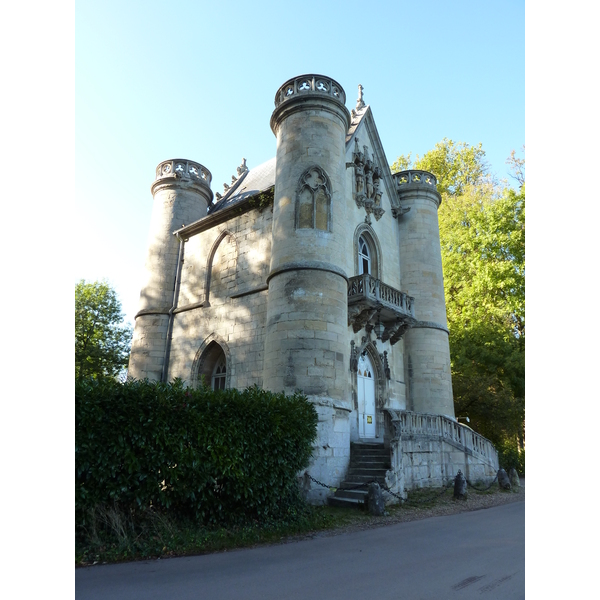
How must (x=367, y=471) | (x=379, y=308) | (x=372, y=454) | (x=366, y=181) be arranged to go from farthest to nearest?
(x=366, y=181) → (x=379, y=308) → (x=372, y=454) → (x=367, y=471)

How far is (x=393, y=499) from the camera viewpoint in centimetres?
1039

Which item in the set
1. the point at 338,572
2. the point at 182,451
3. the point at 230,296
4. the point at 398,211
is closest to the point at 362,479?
the point at 182,451

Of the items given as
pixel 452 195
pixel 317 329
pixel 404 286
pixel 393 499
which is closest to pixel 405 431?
pixel 393 499

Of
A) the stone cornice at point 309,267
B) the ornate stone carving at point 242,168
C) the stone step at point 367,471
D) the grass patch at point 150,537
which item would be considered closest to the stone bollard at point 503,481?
the stone step at point 367,471

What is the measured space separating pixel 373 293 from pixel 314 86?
635 cm

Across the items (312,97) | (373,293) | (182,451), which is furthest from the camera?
(373,293)

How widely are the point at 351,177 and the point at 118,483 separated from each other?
1244 centimetres

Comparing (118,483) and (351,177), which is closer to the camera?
(118,483)

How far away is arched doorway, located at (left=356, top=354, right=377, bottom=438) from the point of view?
46.8ft

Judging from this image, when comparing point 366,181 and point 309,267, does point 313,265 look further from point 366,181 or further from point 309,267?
point 366,181

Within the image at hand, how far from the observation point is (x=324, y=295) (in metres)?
11.9

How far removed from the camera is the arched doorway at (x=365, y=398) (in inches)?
562

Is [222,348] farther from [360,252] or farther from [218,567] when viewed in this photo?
[218,567]
